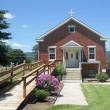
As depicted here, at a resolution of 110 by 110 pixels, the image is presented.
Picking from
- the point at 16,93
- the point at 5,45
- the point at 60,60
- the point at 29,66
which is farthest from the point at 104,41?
the point at 16,93

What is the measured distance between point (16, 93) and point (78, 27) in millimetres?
27820

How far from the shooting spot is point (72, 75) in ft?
135

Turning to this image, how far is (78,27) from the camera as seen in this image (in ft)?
145

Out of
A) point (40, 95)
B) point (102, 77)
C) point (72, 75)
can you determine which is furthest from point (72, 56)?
point (40, 95)

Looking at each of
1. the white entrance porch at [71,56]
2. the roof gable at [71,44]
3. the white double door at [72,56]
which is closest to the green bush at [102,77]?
the white entrance porch at [71,56]

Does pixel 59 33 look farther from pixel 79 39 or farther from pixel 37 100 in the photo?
pixel 37 100

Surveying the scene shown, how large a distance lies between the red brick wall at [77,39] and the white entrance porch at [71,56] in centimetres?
65

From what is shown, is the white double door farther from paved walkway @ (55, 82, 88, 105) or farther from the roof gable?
paved walkway @ (55, 82, 88, 105)

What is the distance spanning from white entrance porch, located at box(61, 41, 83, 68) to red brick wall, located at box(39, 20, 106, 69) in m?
0.65

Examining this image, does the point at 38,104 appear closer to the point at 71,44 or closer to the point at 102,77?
the point at 102,77

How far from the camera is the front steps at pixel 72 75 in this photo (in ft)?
131

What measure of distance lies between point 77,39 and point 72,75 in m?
5.45

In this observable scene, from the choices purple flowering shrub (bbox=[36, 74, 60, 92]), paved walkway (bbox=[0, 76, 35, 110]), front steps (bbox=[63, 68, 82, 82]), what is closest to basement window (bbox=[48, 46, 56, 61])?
front steps (bbox=[63, 68, 82, 82])

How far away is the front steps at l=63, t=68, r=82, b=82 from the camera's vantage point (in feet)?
131
